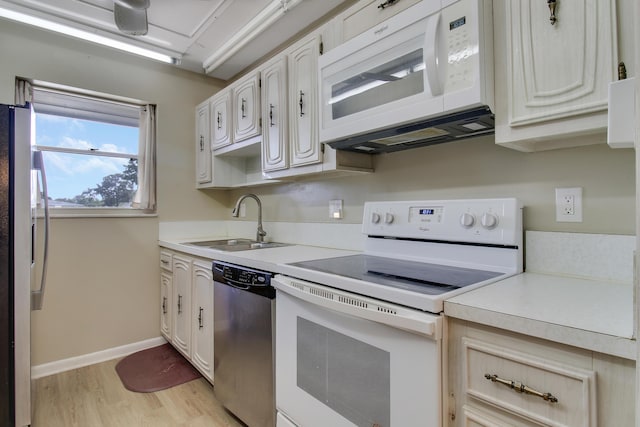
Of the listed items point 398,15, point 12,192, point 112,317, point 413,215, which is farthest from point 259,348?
point 112,317

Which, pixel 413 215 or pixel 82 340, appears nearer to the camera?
pixel 413 215

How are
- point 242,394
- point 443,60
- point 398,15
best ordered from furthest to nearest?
point 242,394
point 398,15
point 443,60

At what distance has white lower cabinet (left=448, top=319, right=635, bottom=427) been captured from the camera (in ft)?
2.23

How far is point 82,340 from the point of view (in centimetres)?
259

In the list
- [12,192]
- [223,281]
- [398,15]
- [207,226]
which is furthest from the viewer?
[207,226]

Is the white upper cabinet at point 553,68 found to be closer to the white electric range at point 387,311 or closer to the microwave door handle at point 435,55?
the microwave door handle at point 435,55

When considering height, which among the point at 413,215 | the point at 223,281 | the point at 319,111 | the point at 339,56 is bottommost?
the point at 223,281

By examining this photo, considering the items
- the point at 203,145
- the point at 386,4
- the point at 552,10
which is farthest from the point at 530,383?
the point at 203,145

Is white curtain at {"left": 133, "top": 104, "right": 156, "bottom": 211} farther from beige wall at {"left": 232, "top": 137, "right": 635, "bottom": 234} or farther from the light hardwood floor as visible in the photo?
beige wall at {"left": 232, "top": 137, "right": 635, "bottom": 234}

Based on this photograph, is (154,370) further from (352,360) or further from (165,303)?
(352,360)

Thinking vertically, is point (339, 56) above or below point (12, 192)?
above

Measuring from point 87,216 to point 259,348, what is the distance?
6.44ft

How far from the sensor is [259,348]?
62.9 inches

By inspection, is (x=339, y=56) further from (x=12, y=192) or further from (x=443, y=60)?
(x=12, y=192)
